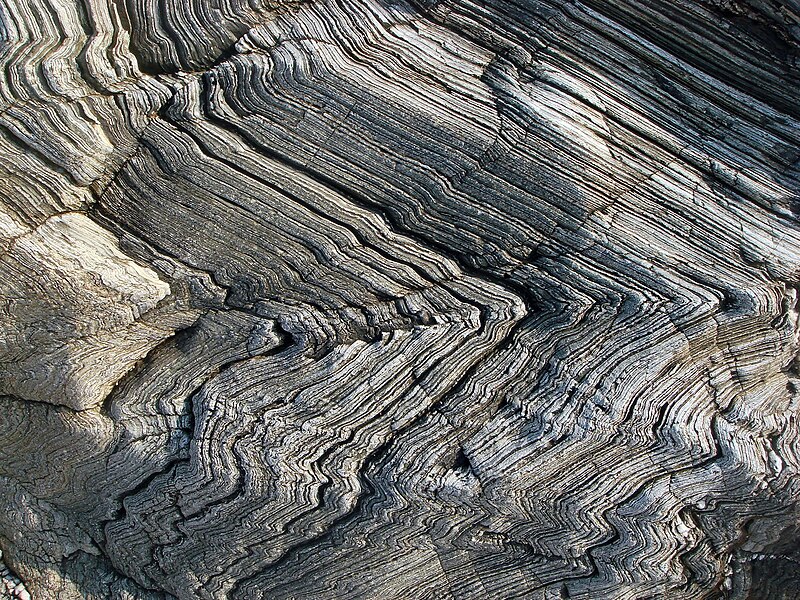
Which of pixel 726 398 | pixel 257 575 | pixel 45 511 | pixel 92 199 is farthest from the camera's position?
pixel 45 511

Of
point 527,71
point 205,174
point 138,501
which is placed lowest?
point 138,501

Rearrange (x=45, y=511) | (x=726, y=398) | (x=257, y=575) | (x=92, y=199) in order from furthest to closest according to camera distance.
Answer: (x=45, y=511)
(x=257, y=575)
(x=92, y=199)
(x=726, y=398)

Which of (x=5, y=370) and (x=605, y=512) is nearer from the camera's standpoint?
(x=605, y=512)

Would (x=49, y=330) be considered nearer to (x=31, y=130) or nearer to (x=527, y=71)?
(x=31, y=130)

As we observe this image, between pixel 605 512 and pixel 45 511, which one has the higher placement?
pixel 605 512

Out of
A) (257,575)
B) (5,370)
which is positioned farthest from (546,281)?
(5,370)

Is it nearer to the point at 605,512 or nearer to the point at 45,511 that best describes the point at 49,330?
the point at 45,511

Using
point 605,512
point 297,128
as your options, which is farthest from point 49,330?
point 605,512
